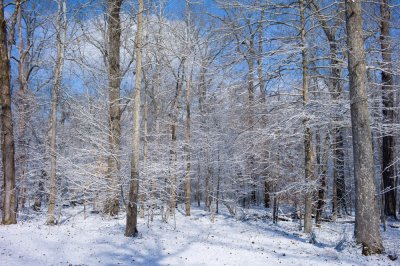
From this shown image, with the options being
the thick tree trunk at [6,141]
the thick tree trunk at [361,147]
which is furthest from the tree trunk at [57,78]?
the thick tree trunk at [361,147]

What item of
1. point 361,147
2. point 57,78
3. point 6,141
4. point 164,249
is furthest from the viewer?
point 57,78

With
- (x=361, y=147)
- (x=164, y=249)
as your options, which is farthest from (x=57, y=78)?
(x=361, y=147)

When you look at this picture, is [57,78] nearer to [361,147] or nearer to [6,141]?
[6,141]

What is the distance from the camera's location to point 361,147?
733 centimetres

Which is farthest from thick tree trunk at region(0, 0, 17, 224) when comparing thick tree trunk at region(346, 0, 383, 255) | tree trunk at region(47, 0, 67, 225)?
thick tree trunk at region(346, 0, 383, 255)

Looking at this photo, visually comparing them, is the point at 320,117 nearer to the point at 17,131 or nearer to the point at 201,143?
the point at 201,143

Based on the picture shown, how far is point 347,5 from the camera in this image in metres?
7.80

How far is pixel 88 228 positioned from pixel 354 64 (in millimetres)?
9388

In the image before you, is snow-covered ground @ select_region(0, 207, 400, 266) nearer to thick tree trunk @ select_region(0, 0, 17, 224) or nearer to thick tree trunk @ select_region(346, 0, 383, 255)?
thick tree trunk @ select_region(346, 0, 383, 255)

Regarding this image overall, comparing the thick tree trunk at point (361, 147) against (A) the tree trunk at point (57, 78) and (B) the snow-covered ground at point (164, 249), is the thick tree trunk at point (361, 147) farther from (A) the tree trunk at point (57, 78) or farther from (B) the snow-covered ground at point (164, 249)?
(A) the tree trunk at point (57, 78)

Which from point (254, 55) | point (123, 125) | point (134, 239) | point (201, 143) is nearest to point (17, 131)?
point (123, 125)

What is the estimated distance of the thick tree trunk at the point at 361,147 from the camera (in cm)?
707

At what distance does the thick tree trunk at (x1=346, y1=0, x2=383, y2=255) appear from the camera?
23.2 ft

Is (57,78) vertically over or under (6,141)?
over
